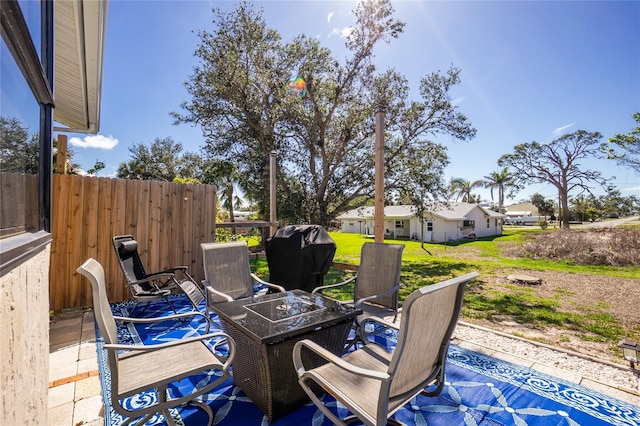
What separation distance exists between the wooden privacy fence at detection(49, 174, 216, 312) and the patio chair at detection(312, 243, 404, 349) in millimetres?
3506

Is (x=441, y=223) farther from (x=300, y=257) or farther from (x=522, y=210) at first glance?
(x=522, y=210)

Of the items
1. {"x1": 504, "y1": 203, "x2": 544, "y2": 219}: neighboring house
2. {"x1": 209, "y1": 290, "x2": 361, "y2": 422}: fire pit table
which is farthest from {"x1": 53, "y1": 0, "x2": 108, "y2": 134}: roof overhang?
{"x1": 504, "y1": 203, "x2": 544, "y2": 219}: neighboring house

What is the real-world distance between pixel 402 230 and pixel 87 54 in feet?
83.0

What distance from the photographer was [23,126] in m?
1.31

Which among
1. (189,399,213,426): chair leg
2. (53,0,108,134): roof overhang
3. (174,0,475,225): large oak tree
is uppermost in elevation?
(174,0,475,225): large oak tree

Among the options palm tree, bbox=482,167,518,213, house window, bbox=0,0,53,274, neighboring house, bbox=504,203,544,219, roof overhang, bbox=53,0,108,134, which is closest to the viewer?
house window, bbox=0,0,53,274

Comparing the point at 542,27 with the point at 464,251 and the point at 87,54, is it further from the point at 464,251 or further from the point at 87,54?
the point at 464,251

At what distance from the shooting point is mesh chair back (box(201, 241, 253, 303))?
3805 millimetres

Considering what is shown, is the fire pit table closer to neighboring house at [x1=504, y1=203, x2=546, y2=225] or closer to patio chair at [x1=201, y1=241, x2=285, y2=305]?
patio chair at [x1=201, y1=241, x2=285, y2=305]

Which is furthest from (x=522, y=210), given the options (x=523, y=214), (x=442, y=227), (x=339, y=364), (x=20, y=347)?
(x=20, y=347)

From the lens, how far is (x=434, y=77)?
32.2 feet

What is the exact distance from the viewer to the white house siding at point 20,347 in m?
0.80

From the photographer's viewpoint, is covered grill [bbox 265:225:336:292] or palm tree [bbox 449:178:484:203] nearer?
covered grill [bbox 265:225:336:292]

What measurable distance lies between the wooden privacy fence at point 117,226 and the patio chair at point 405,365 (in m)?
4.63
